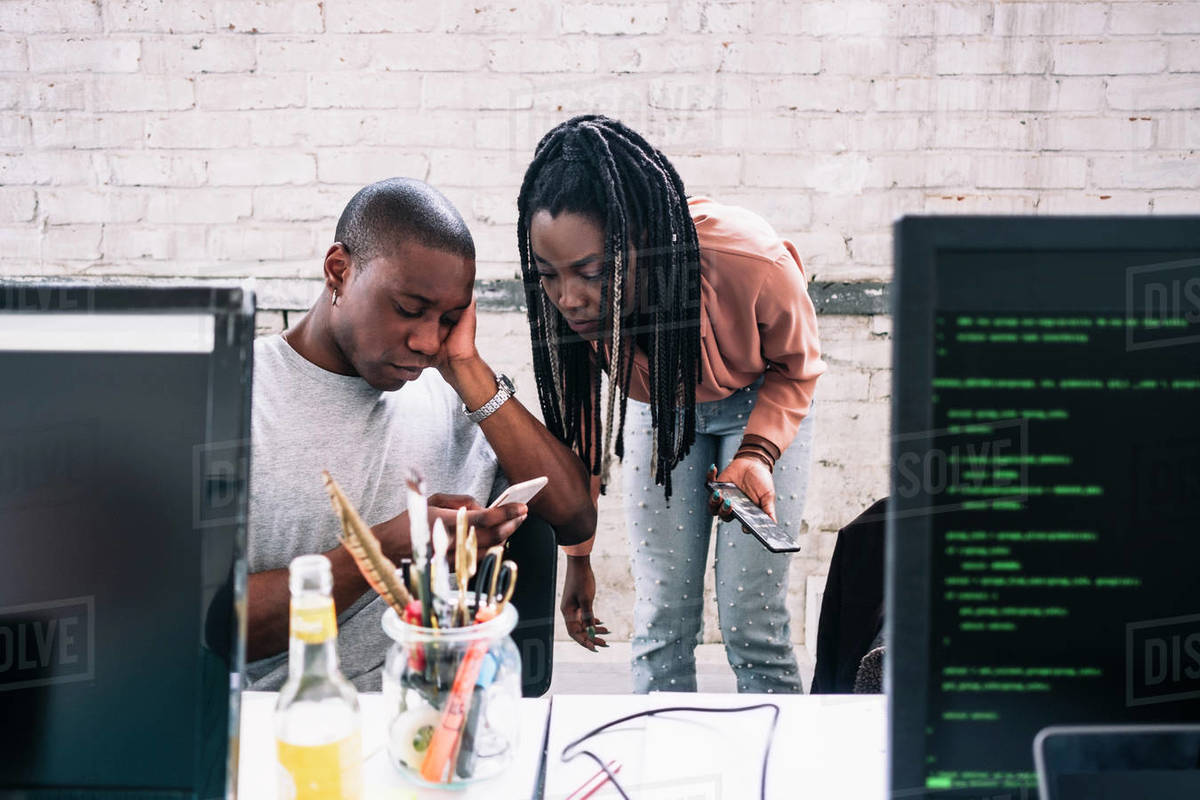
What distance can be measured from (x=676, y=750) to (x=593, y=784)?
0.08m

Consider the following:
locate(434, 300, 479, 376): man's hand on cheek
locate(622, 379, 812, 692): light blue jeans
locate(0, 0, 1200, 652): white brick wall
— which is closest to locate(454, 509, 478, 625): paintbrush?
locate(434, 300, 479, 376): man's hand on cheek

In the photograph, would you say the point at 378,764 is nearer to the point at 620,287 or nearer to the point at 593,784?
the point at 593,784

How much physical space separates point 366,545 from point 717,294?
3.19 feet

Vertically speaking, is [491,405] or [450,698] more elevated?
[491,405]

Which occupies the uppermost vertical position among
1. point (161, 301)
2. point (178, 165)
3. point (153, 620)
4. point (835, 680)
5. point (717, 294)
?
point (178, 165)

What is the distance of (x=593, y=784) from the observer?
0.68m

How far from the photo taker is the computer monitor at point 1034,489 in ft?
1.38

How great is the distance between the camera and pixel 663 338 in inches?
56.8

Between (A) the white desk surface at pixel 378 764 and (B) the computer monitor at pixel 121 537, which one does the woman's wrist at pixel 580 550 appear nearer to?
(A) the white desk surface at pixel 378 764

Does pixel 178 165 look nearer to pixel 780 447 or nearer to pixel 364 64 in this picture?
pixel 364 64

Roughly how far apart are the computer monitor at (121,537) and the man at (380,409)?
2.09ft

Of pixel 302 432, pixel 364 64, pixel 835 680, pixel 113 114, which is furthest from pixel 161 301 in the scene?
pixel 113 114

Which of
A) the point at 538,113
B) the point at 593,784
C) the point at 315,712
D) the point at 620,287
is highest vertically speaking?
the point at 538,113

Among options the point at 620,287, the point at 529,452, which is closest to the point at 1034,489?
the point at 529,452
